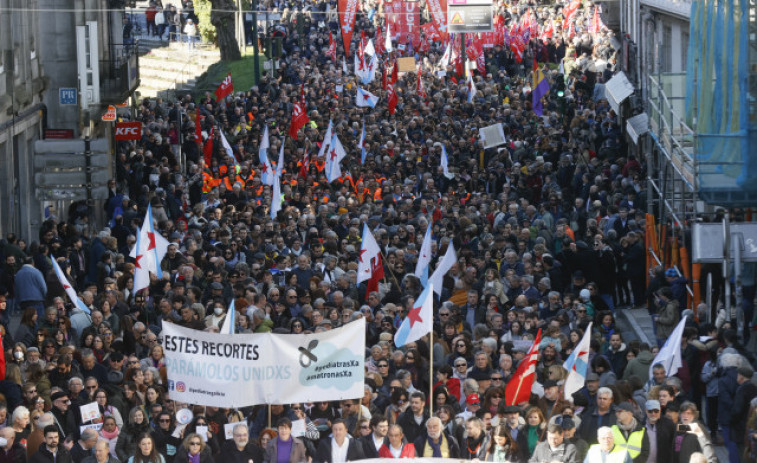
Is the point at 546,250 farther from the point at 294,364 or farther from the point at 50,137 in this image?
the point at 50,137

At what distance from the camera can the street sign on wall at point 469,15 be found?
47.4 meters

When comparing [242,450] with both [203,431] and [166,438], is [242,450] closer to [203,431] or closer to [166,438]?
[203,431]

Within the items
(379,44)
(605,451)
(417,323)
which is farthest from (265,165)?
(379,44)

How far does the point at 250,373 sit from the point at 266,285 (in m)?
6.16

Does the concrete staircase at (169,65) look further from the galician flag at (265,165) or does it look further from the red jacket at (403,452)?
the red jacket at (403,452)

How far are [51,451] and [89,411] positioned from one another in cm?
98

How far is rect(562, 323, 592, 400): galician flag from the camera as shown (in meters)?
16.4

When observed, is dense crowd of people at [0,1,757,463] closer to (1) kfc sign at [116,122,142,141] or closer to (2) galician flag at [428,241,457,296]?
(2) galician flag at [428,241,457,296]

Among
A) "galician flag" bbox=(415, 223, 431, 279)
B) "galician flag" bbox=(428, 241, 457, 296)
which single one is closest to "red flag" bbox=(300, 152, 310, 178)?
"galician flag" bbox=(415, 223, 431, 279)

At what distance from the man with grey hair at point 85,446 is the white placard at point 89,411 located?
824 mm

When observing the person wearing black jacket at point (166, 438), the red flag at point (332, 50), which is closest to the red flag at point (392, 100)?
the red flag at point (332, 50)

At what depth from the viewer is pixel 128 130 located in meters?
35.6

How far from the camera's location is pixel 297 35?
5809 centimetres

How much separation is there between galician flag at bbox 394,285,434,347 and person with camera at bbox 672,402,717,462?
3202mm
